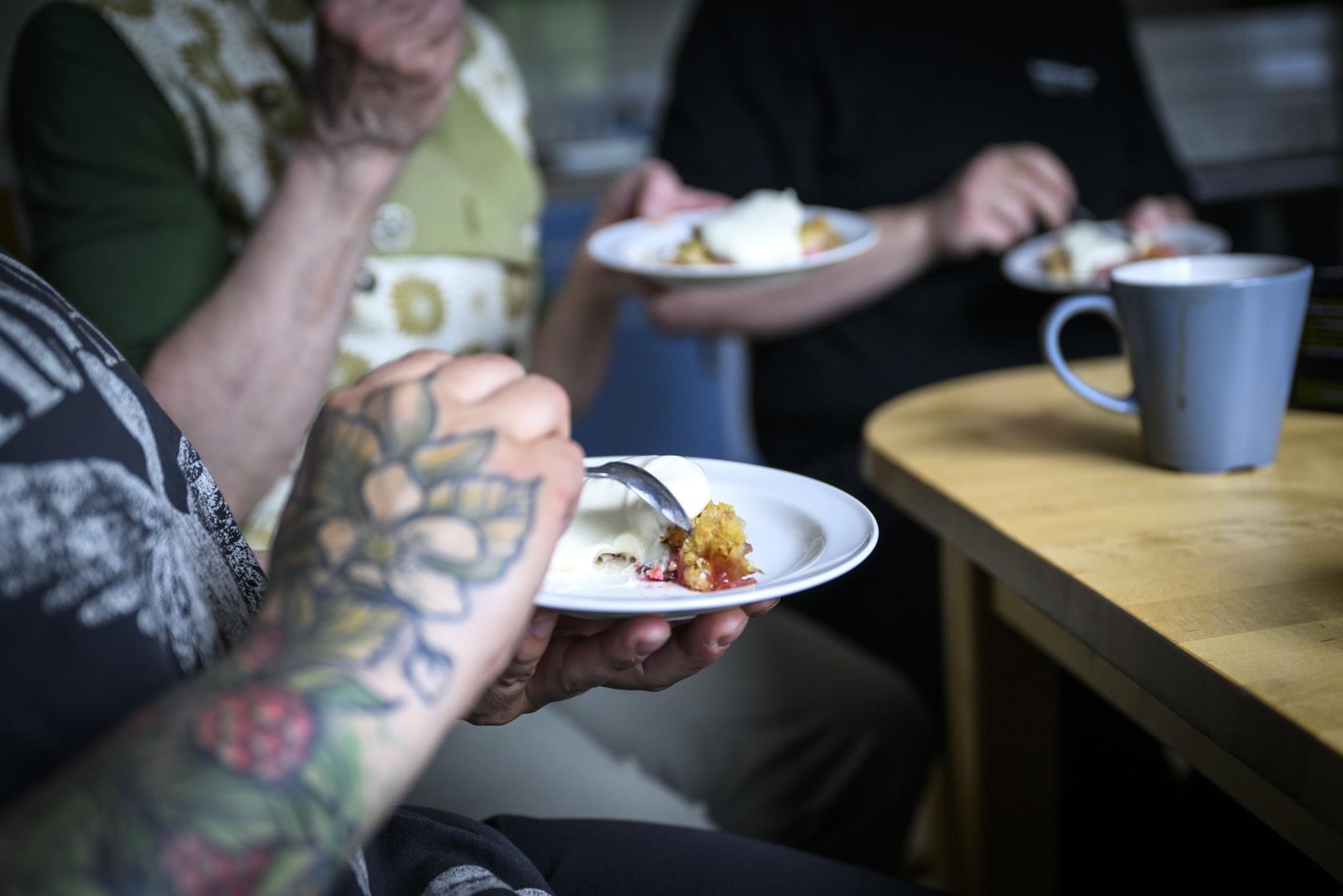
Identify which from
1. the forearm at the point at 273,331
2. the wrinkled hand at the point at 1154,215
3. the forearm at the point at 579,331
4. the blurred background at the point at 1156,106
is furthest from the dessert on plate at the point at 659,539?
the blurred background at the point at 1156,106

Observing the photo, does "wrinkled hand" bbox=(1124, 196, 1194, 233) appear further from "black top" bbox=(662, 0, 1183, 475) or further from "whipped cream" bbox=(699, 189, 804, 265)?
"whipped cream" bbox=(699, 189, 804, 265)

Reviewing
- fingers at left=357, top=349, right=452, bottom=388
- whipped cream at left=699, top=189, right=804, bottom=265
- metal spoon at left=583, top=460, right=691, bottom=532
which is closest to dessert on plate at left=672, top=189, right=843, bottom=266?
whipped cream at left=699, top=189, right=804, bottom=265

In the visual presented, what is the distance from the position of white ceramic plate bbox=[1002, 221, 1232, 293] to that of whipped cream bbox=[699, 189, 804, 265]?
0.27 m

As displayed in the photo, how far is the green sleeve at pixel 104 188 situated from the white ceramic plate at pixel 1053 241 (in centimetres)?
77

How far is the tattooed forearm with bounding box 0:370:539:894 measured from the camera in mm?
305

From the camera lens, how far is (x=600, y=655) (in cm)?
57

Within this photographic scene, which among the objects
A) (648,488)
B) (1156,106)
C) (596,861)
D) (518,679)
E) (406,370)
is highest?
(406,370)

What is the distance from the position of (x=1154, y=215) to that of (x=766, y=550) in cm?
100

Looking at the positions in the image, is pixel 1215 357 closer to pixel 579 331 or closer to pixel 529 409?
pixel 529 409

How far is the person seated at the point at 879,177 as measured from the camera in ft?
4.42

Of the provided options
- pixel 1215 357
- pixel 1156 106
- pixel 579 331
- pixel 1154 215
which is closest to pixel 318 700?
pixel 1215 357

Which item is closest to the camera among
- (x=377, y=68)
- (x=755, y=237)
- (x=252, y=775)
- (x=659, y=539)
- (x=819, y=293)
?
(x=252, y=775)

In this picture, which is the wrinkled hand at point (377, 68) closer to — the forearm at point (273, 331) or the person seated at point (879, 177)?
the forearm at point (273, 331)

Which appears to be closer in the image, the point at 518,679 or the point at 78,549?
the point at 78,549
